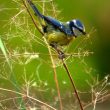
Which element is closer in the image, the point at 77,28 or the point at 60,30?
the point at 77,28

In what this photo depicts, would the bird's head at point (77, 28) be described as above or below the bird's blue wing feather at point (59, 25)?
below

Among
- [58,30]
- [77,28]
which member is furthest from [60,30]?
[77,28]

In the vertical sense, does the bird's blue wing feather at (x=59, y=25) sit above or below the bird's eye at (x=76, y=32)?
above

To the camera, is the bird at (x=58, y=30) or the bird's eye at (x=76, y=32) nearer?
the bird at (x=58, y=30)

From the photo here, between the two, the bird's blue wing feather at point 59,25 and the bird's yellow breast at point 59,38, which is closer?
the bird's blue wing feather at point 59,25

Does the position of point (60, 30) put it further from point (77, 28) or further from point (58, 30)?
point (77, 28)
